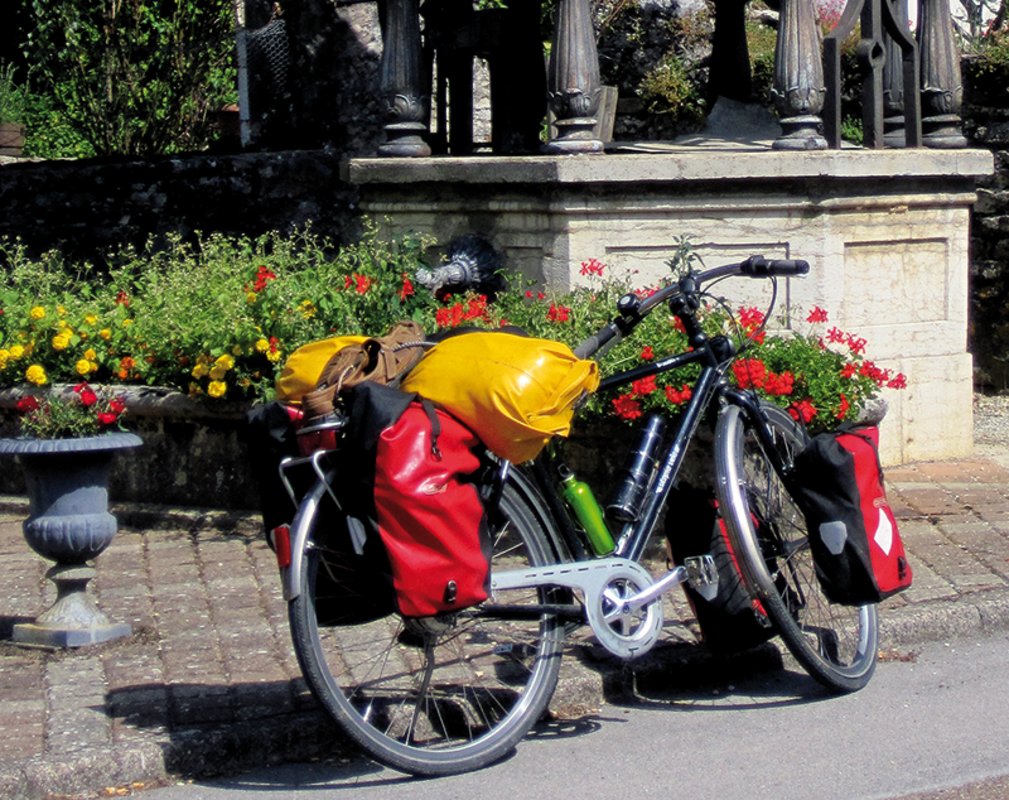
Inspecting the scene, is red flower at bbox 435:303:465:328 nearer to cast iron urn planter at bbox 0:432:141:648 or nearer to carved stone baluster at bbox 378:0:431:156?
carved stone baluster at bbox 378:0:431:156

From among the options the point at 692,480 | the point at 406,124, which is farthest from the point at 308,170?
the point at 692,480

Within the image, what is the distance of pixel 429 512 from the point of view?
402cm

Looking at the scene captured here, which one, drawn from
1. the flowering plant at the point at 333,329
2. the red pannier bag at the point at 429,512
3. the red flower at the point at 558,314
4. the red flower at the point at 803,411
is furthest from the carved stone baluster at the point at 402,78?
the red pannier bag at the point at 429,512

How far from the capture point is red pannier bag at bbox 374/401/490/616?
3.99 metres

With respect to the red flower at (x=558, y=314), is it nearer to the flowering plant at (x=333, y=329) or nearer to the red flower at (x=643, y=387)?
the flowering plant at (x=333, y=329)

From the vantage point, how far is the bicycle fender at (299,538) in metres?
4.08

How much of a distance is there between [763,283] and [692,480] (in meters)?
1.61

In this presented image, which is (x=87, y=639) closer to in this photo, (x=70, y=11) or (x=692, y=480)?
(x=692, y=480)

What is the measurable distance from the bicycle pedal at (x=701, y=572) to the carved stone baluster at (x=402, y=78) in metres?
3.48

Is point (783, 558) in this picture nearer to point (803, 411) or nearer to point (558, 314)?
point (803, 411)

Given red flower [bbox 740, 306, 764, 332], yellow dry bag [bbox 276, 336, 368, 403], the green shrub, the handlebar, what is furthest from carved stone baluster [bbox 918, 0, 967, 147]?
the green shrub

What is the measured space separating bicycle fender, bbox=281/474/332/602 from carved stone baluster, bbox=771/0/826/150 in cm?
386

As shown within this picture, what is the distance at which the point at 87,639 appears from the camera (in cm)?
528

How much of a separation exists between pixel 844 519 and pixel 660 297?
0.82 m
